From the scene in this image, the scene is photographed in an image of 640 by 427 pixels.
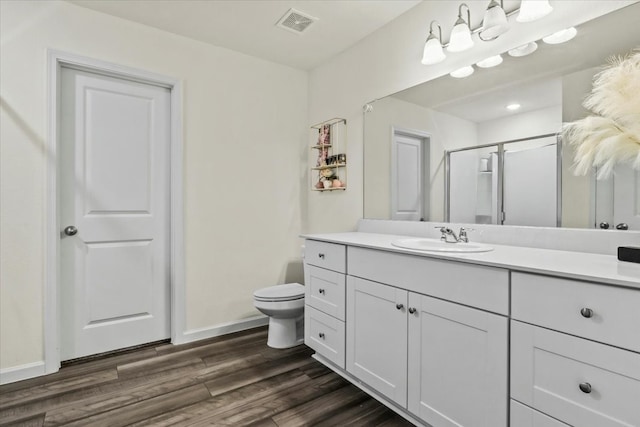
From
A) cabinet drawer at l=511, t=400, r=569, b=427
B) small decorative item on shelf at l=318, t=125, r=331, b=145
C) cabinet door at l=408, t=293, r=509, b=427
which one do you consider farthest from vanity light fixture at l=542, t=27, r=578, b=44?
small decorative item on shelf at l=318, t=125, r=331, b=145

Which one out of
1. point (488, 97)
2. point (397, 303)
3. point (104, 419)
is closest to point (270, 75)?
point (488, 97)

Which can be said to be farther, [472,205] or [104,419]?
[472,205]

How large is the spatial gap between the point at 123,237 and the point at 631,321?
2.81m

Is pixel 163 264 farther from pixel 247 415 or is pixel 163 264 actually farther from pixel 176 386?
pixel 247 415

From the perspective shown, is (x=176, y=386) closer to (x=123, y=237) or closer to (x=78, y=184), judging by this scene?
(x=123, y=237)

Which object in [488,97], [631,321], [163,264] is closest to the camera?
[631,321]

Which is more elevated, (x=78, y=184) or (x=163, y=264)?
(x=78, y=184)

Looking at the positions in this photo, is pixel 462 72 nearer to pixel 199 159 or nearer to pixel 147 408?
pixel 199 159

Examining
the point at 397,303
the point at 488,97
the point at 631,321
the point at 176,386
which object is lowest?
the point at 176,386

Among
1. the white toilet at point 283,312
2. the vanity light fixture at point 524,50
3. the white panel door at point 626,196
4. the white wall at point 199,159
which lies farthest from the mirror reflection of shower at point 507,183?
the white wall at point 199,159

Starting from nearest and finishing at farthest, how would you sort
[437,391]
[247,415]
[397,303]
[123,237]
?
[437,391], [397,303], [247,415], [123,237]

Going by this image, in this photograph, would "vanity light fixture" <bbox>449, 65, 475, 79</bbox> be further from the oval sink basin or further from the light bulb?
the oval sink basin

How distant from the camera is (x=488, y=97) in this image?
181cm

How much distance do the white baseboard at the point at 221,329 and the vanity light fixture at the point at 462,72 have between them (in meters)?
2.46
